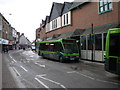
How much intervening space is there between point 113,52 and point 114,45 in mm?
387

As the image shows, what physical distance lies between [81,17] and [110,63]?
15.5 m

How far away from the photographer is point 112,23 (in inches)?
643

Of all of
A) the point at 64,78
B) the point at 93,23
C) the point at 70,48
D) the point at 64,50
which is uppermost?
the point at 93,23

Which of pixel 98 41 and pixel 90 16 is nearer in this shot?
pixel 98 41

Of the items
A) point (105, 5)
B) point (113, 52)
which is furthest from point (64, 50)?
point (113, 52)

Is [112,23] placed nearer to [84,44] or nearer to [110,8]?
[110,8]

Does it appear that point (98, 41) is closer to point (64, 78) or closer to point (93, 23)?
point (93, 23)

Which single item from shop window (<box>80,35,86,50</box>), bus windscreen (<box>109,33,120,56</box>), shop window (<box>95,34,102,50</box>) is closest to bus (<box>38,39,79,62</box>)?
shop window (<box>95,34,102,50</box>)

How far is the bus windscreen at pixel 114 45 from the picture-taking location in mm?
7938

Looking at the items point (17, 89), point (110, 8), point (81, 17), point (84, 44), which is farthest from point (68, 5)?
point (17, 89)

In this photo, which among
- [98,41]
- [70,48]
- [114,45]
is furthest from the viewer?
[98,41]

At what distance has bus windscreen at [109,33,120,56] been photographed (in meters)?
7.94

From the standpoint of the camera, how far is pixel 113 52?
26.9ft

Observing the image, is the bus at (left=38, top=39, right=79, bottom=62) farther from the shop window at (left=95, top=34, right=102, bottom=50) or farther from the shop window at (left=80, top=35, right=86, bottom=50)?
the shop window at (left=80, top=35, right=86, bottom=50)
